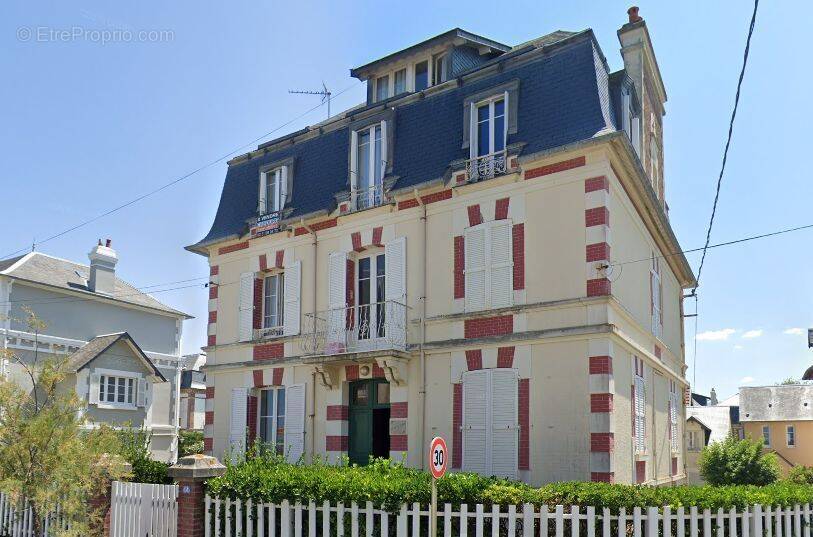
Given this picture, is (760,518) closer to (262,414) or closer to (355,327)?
(355,327)

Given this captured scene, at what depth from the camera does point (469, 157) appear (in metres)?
15.9

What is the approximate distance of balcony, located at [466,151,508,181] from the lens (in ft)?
50.3

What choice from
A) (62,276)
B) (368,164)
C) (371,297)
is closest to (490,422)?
(371,297)

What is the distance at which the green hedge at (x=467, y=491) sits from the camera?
9719mm

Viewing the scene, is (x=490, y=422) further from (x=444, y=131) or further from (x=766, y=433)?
(x=766, y=433)

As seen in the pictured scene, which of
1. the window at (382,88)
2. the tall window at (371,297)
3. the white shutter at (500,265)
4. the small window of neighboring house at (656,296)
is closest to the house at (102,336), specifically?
the tall window at (371,297)

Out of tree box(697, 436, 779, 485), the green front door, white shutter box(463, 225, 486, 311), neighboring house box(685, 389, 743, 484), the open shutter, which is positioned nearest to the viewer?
white shutter box(463, 225, 486, 311)

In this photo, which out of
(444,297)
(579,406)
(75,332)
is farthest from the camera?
(75,332)

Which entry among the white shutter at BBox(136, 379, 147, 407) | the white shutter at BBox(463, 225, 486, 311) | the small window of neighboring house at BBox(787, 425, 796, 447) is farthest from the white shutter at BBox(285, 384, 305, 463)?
the small window of neighboring house at BBox(787, 425, 796, 447)

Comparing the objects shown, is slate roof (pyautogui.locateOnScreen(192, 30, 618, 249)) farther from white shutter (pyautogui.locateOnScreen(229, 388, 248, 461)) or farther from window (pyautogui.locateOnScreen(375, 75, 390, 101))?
white shutter (pyautogui.locateOnScreen(229, 388, 248, 461))

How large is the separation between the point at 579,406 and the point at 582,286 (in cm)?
212

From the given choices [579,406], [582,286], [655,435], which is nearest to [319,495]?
[579,406]

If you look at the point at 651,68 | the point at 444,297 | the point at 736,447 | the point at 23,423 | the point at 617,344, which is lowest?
the point at 736,447

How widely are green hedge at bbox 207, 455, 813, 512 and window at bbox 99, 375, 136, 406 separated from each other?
712 inches
